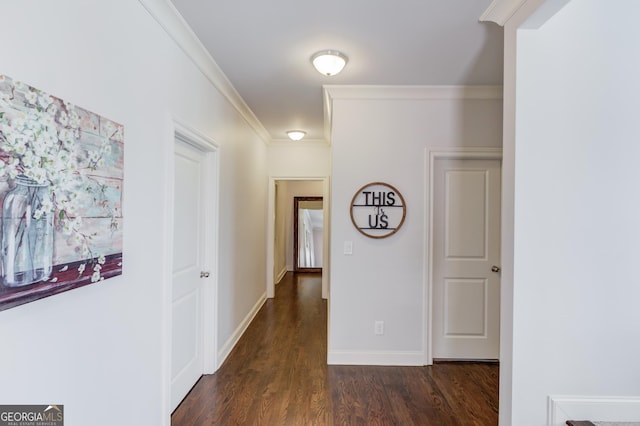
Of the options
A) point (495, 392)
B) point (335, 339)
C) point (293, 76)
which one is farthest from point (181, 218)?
point (495, 392)

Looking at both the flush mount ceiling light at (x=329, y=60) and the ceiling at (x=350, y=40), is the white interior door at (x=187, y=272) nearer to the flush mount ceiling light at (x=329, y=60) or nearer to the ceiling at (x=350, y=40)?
the ceiling at (x=350, y=40)

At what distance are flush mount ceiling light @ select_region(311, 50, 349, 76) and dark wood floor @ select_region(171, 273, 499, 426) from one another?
243 centimetres

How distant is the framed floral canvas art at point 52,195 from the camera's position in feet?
2.99

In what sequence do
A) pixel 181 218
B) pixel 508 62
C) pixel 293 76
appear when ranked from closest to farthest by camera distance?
pixel 508 62 → pixel 181 218 → pixel 293 76

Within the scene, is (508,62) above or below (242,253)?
above

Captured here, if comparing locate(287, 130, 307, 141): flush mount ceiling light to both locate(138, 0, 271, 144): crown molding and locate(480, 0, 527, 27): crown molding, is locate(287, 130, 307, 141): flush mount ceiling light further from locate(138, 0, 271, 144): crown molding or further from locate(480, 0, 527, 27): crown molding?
locate(480, 0, 527, 27): crown molding

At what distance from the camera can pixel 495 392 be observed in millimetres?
2516

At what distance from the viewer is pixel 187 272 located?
237 centimetres

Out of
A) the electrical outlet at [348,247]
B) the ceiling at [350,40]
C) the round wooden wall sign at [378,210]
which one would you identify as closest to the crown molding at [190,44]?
the ceiling at [350,40]

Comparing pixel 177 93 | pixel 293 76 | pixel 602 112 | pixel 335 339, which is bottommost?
pixel 335 339

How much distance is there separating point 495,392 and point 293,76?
3019 millimetres

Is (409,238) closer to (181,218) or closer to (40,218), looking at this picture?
(181,218)

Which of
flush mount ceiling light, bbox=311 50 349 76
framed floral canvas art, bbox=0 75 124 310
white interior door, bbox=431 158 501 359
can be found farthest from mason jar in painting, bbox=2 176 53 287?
white interior door, bbox=431 158 501 359

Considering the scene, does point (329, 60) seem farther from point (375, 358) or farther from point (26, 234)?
point (375, 358)
